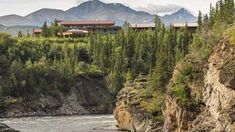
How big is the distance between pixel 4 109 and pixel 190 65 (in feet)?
341

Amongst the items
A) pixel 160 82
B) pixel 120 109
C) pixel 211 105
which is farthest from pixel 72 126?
pixel 211 105

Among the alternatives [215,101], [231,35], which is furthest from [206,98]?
[231,35]

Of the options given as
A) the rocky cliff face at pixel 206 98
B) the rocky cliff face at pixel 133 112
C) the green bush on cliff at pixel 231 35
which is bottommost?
the rocky cliff face at pixel 133 112

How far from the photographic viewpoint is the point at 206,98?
8488 cm

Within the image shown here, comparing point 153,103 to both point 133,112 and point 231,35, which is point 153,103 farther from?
point 231,35

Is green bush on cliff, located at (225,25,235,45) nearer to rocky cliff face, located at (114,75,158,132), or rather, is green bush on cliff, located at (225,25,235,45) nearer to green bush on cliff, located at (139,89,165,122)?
green bush on cliff, located at (139,89,165,122)

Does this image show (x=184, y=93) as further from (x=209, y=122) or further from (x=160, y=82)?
(x=160, y=82)

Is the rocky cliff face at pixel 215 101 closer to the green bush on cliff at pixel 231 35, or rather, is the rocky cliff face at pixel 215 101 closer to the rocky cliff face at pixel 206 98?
the rocky cliff face at pixel 206 98

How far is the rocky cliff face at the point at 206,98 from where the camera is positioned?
76.6m

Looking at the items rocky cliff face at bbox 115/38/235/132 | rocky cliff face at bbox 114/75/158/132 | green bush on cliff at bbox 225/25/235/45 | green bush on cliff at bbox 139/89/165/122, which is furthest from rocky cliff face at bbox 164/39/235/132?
rocky cliff face at bbox 114/75/158/132

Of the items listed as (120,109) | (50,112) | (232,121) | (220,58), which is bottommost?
(50,112)

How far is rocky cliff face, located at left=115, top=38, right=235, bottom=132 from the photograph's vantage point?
76562mm

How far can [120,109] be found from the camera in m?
127

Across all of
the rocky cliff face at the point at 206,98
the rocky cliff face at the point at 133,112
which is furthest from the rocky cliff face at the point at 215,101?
the rocky cliff face at the point at 133,112
